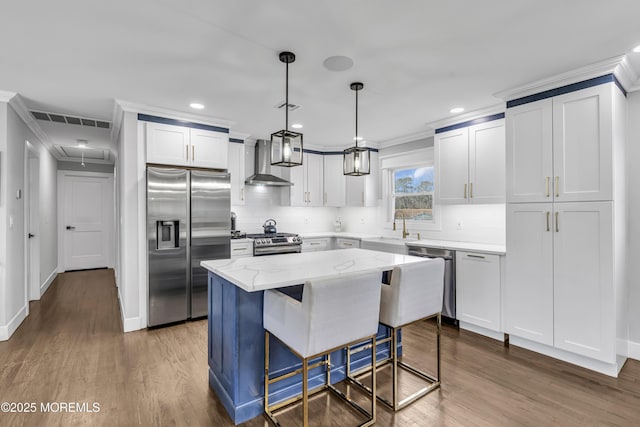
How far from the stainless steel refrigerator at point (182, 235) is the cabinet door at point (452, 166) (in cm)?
275

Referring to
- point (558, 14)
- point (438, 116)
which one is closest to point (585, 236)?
point (558, 14)

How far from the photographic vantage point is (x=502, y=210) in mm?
3855

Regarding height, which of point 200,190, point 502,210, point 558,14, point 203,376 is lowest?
point 203,376

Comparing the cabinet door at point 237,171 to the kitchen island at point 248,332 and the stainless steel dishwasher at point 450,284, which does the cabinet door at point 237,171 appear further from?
the stainless steel dishwasher at point 450,284

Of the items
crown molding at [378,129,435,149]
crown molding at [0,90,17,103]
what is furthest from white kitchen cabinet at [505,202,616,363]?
crown molding at [0,90,17,103]

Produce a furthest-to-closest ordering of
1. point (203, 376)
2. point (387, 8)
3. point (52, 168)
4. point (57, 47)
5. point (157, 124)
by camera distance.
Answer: point (52, 168), point (157, 124), point (203, 376), point (57, 47), point (387, 8)

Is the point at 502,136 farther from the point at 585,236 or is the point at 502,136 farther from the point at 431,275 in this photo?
the point at 431,275

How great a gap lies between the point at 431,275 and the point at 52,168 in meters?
7.28

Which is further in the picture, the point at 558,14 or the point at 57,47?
the point at 57,47

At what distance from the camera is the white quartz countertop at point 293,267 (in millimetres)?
1871

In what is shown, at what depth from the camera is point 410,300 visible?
226cm

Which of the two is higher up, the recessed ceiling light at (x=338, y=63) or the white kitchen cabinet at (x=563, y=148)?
the recessed ceiling light at (x=338, y=63)

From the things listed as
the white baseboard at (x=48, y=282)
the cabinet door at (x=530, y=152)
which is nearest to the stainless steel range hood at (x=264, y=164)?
the cabinet door at (x=530, y=152)

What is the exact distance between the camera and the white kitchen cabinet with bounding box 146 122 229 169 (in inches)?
147
